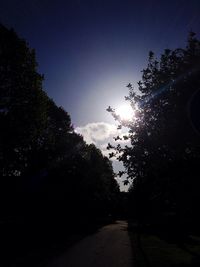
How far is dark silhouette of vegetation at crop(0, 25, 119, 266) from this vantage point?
20188mm

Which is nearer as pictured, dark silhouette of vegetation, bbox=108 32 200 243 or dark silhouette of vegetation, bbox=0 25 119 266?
dark silhouette of vegetation, bbox=108 32 200 243

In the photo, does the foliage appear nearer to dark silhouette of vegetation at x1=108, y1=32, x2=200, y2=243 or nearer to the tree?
the tree

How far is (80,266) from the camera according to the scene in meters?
12.7

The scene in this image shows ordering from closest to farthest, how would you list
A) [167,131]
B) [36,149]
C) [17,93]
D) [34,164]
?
1. [167,131]
2. [17,93]
3. [36,149]
4. [34,164]

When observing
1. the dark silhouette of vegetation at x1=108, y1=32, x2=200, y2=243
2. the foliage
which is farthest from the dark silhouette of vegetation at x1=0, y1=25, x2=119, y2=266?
the dark silhouette of vegetation at x1=108, y1=32, x2=200, y2=243

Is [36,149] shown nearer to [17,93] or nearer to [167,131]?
[17,93]

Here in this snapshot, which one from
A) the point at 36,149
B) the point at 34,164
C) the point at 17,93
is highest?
the point at 36,149

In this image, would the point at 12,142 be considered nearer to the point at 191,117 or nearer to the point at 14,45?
Answer: the point at 14,45

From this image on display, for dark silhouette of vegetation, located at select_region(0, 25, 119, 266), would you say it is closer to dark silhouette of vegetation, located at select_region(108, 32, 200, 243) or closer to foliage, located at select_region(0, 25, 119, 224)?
foliage, located at select_region(0, 25, 119, 224)

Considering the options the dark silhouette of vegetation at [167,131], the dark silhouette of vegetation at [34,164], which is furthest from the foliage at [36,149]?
the dark silhouette of vegetation at [167,131]

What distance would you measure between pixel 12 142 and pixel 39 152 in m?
17.8

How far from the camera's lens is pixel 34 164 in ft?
127

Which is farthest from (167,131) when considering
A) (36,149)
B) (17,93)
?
(36,149)

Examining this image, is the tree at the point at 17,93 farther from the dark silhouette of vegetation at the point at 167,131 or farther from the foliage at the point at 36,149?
the dark silhouette of vegetation at the point at 167,131
